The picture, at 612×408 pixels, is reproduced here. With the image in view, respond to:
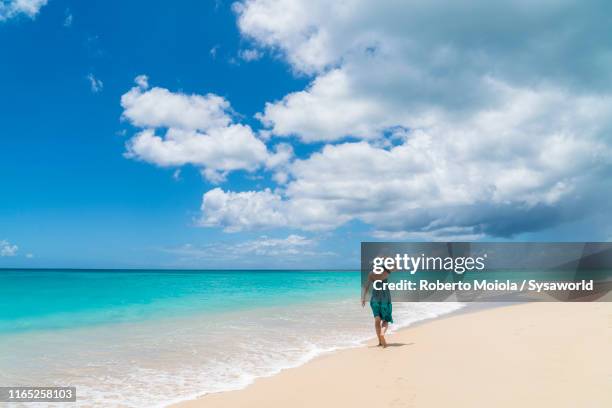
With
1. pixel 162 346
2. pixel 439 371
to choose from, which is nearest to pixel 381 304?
pixel 439 371

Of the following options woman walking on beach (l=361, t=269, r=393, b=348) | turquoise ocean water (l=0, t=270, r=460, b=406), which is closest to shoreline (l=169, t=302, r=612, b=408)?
woman walking on beach (l=361, t=269, r=393, b=348)

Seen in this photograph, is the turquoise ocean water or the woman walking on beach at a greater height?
the woman walking on beach

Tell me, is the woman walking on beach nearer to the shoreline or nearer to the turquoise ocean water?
the shoreline

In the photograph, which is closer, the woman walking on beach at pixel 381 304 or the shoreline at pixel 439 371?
the shoreline at pixel 439 371

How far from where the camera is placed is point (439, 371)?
8594 millimetres

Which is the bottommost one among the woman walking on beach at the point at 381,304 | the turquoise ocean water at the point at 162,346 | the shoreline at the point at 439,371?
the turquoise ocean water at the point at 162,346

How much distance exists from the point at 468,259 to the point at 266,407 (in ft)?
39.9

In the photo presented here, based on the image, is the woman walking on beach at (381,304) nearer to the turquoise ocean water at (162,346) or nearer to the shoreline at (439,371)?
the shoreline at (439,371)

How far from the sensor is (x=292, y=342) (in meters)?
13.5

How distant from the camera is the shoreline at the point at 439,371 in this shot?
22.9 ft

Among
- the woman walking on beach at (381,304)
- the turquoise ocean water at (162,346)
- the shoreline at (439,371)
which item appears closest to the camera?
the shoreline at (439,371)

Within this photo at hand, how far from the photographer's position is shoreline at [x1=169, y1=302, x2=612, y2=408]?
699 centimetres

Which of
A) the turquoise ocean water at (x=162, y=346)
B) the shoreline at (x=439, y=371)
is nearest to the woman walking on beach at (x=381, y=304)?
the shoreline at (x=439, y=371)

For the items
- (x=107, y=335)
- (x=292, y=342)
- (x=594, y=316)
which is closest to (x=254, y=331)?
(x=292, y=342)
